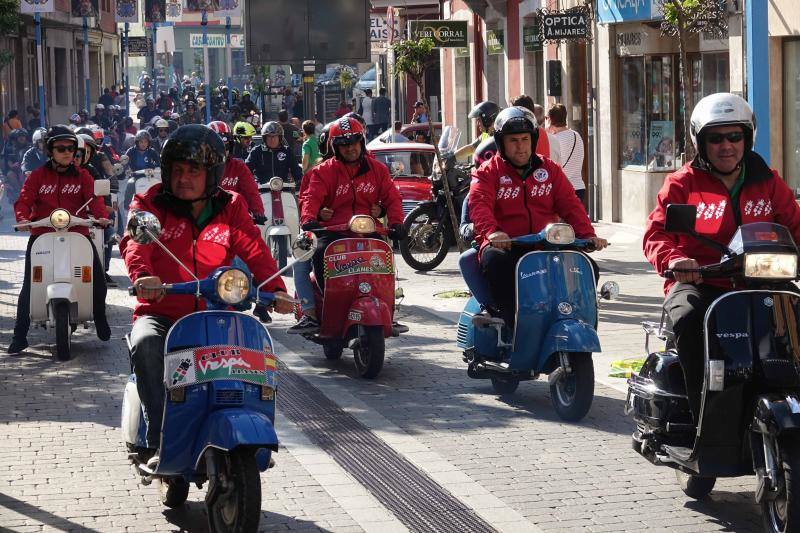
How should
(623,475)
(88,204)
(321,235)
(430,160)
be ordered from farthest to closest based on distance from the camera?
(430,160)
(88,204)
(321,235)
(623,475)

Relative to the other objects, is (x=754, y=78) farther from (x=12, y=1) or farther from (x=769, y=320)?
(x=12, y=1)

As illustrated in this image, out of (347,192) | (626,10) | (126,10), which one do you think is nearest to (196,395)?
(347,192)

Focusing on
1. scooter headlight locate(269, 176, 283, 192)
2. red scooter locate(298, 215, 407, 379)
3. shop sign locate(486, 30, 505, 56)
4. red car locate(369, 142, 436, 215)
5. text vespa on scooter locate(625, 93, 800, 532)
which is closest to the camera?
text vespa on scooter locate(625, 93, 800, 532)

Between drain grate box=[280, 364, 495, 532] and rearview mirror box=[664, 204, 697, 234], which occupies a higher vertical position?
rearview mirror box=[664, 204, 697, 234]

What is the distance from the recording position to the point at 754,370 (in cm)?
578

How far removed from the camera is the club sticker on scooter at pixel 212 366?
5.86 meters

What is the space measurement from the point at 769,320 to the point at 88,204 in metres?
7.23

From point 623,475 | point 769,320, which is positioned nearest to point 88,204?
point 623,475

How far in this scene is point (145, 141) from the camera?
67.9ft

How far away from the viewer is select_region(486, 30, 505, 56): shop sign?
30.3m

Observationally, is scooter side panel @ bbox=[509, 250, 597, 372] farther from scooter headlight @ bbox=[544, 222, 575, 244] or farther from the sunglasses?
the sunglasses

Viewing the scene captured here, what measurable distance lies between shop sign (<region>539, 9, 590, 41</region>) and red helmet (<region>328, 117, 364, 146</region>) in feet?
37.0

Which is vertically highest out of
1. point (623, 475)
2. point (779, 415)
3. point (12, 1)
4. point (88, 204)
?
point (12, 1)

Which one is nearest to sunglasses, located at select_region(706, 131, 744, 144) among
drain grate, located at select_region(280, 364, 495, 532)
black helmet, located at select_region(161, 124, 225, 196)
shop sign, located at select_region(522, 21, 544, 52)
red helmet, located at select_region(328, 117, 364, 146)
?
drain grate, located at select_region(280, 364, 495, 532)
